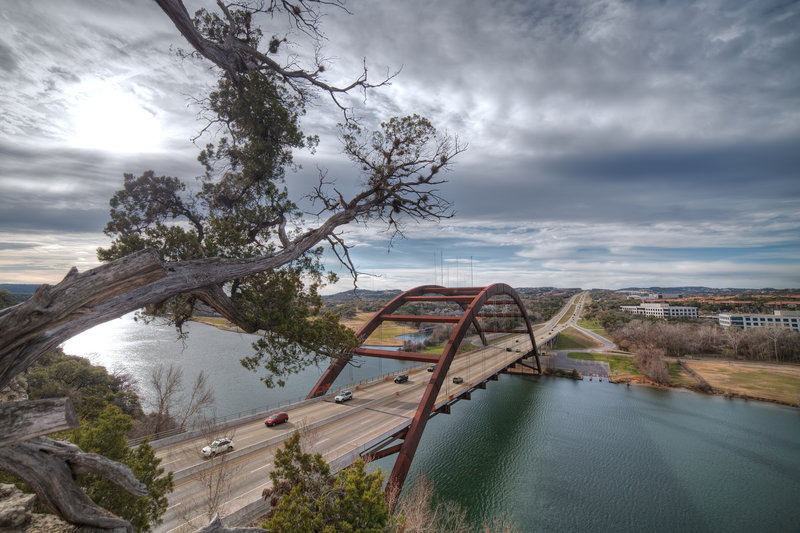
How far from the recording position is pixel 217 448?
1196 centimetres

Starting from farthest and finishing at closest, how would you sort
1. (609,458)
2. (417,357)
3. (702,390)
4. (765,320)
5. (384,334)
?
(384,334)
(765,320)
(702,390)
(609,458)
(417,357)

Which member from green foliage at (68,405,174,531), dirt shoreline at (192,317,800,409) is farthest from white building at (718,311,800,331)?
green foliage at (68,405,174,531)

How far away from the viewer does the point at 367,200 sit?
Result: 7.73 meters

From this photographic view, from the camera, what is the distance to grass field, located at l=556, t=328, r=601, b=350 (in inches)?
2387

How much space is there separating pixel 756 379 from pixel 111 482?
5629 cm

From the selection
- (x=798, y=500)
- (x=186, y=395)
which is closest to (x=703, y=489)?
(x=798, y=500)

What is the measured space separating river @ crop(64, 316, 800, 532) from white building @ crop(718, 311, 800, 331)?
46.4m

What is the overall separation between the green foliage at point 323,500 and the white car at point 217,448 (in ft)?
18.2

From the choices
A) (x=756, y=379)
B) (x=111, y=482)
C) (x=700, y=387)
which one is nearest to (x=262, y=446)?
(x=111, y=482)

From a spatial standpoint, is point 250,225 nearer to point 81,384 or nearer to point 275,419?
point 275,419

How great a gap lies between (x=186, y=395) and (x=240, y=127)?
3113 centimetres

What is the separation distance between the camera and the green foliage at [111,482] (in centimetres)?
609

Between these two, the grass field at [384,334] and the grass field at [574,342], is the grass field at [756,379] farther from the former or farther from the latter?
the grass field at [384,334]

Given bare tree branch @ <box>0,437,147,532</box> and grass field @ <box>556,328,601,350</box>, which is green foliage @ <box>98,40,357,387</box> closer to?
bare tree branch @ <box>0,437,147,532</box>
